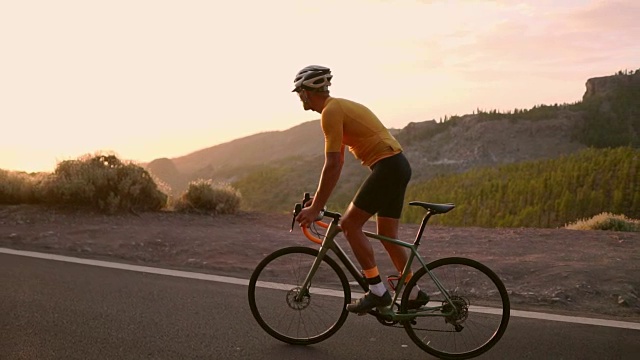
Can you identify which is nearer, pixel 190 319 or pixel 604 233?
pixel 190 319

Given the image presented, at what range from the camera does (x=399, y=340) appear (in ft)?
18.8

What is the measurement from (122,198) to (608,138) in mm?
49875

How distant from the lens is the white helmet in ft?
17.4

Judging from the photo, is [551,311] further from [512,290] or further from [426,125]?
[426,125]

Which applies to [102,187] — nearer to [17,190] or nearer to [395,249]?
[17,190]

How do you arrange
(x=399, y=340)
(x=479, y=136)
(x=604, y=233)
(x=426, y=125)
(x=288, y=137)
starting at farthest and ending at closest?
(x=288, y=137) < (x=426, y=125) < (x=479, y=136) < (x=604, y=233) < (x=399, y=340)

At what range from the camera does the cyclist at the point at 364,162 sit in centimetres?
530

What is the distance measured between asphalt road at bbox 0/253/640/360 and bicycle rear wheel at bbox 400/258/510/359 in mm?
126

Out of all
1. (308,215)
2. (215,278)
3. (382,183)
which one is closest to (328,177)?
(308,215)

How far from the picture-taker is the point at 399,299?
550 centimetres

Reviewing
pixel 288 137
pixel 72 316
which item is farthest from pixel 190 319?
pixel 288 137

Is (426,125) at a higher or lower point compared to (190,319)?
higher

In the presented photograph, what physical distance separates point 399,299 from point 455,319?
449 millimetres

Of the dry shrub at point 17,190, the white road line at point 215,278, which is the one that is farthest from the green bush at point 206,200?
the white road line at point 215,278
